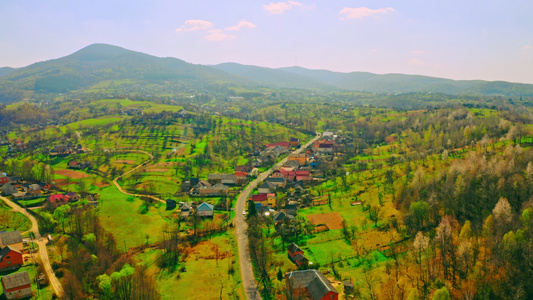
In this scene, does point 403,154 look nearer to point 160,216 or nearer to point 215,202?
point 215,202

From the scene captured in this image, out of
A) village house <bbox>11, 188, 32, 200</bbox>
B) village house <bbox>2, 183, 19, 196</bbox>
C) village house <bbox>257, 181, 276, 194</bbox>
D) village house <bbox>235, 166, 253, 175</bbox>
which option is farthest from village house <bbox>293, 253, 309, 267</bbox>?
village house <bbox>2, 183, 19, 196</bbox>

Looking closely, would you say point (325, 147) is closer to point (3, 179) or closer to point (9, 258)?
point (3, 179)

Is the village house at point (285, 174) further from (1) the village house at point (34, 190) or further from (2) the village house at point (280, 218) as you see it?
(1) the village house at point (34, 190)

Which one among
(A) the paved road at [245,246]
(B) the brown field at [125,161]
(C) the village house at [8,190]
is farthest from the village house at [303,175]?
(C) the village house at [8,190]

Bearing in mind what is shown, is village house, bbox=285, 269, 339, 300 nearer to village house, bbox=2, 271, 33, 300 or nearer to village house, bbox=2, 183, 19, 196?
village house, bbox=2, 271, 33, 300

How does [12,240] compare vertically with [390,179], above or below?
below

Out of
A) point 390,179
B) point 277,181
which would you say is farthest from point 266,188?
point 390,179

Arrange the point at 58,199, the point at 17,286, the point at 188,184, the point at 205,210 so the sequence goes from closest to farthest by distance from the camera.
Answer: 1. the point at 17,286
2. the point at 205,210
3. the point at 58,199
4. the point at 188,184
